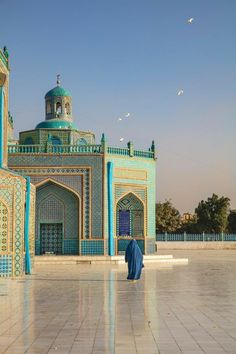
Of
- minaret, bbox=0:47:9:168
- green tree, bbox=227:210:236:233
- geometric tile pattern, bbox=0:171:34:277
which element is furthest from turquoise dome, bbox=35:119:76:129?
green tree, bbox=227:210:236:233

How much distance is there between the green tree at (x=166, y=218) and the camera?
45.2 m

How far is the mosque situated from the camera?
80.9ft

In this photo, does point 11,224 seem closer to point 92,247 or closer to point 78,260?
point 78,260

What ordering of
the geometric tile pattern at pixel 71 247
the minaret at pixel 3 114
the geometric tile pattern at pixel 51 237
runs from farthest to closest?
the geometric tile pattern at pixel 51 237 < the geometric tile pattern at pixel 71 247 < the minaret at pixel 3 114

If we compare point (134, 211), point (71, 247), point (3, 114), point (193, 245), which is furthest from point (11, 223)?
point (193, 245)

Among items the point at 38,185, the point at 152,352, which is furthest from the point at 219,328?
the point at 38,185

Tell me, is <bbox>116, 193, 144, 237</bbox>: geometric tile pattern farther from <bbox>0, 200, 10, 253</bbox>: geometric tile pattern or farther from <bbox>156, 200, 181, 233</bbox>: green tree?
<bbox>156, 200, 181, 233</bbox>: green tree

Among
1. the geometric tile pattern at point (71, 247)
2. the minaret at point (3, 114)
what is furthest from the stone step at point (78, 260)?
the minaret at point (3, 114)

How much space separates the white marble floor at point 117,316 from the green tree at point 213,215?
31.1 meters

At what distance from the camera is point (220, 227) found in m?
45.3

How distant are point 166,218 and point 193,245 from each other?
695cm

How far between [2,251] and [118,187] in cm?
1030

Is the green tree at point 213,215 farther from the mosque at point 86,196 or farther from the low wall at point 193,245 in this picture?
the mosque at point 86,196

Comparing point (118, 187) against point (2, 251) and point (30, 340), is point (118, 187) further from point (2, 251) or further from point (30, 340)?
point (30, 340)
